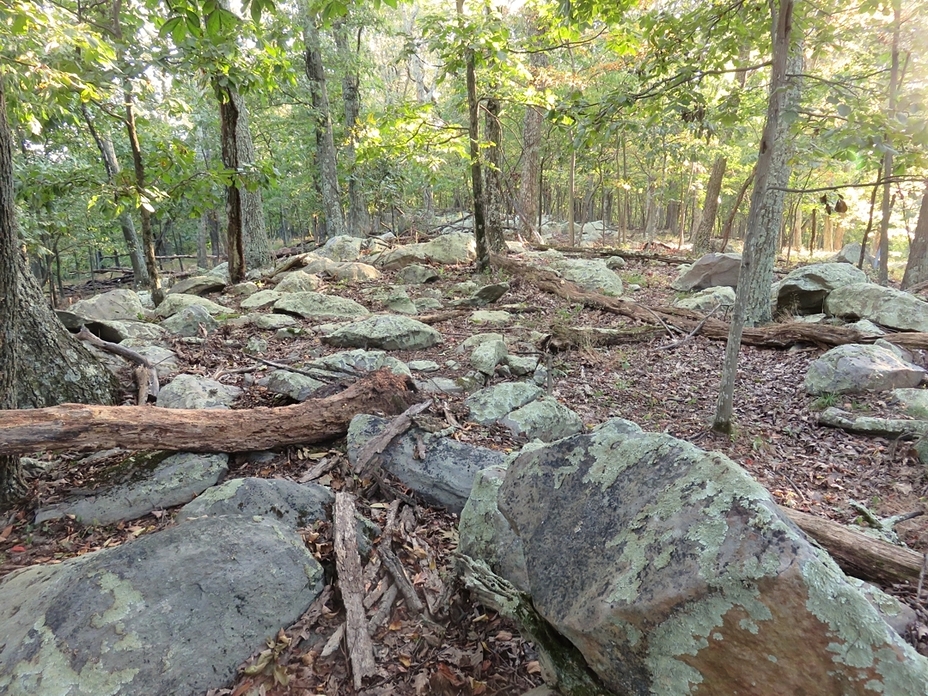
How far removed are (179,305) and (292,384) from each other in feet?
15.4

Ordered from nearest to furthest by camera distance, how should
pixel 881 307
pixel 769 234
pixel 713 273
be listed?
pixel 881 307, pixel 769 234, pixel 713 273

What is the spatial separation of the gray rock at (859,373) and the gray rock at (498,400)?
3.38m

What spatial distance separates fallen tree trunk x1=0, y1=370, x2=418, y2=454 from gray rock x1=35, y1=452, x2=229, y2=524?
134mm

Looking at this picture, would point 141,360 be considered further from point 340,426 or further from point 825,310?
point 825,310

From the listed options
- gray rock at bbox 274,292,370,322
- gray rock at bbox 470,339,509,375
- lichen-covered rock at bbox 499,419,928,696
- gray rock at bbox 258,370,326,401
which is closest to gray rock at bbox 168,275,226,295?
gray rock at bbox 274,292,370,322

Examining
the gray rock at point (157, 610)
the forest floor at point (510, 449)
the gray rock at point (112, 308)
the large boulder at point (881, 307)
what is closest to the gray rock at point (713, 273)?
the large boulder at point (881, 307)

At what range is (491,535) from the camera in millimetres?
2861

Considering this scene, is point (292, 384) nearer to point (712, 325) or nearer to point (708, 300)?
point (712, 325)

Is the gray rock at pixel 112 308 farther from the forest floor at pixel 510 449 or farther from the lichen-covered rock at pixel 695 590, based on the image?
the lichen-covered rock at pixel 695 590

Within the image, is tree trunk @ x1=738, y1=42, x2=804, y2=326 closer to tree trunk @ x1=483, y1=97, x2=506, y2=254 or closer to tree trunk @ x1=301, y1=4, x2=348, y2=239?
tree trunk @ x1=483, y1=97, x2=506, y2=254

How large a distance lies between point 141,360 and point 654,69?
590 centimetres

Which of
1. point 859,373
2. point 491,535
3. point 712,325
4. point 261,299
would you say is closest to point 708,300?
point 712,325

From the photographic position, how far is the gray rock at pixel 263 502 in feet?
Answer: 10.6

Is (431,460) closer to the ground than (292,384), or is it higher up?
closer to the ground
